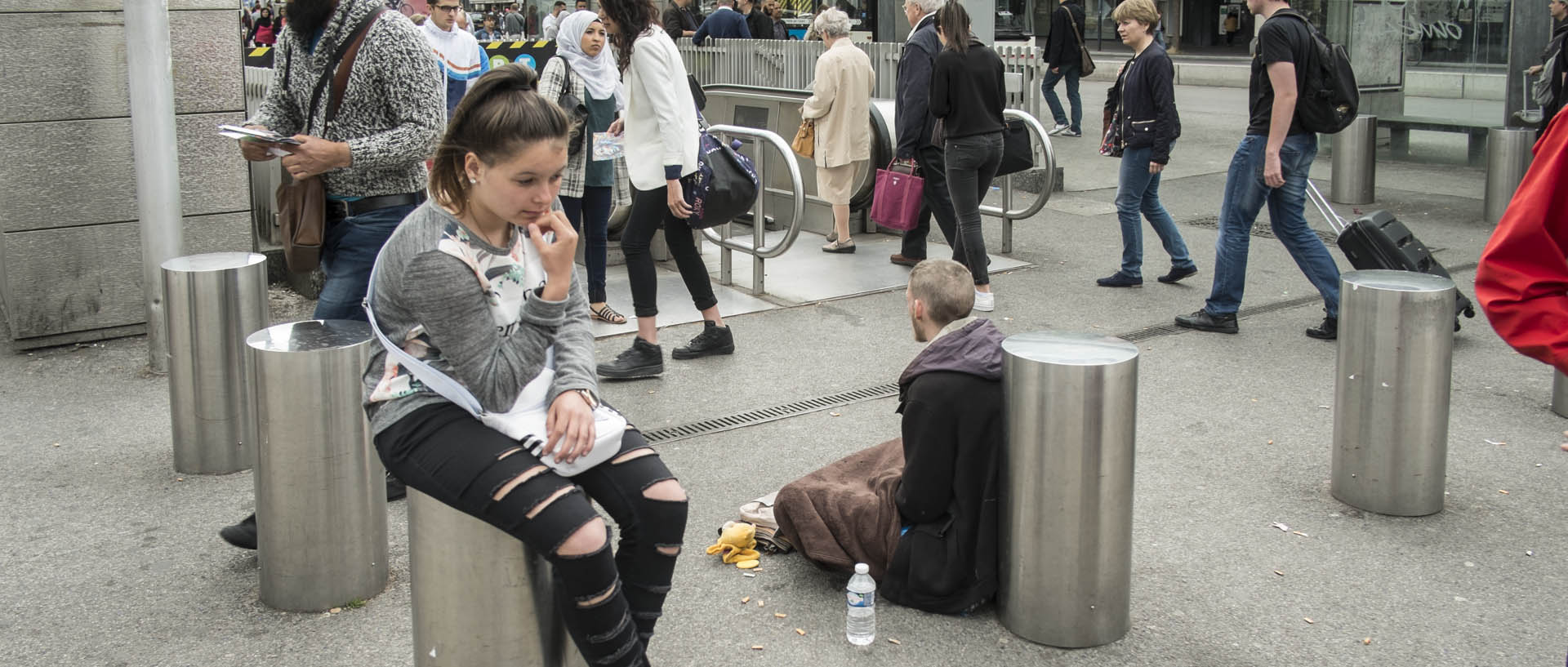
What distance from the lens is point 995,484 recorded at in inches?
144

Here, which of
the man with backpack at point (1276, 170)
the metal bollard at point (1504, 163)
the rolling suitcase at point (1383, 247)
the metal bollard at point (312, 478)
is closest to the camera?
the metal bollard at point (312, 478)

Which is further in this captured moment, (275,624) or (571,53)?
(571,53)

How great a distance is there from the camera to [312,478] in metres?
3.80

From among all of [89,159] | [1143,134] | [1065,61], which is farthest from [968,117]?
[1065,61]

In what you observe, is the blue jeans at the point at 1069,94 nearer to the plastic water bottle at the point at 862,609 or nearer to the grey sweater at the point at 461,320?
the plastic water bottle at the point at 862,609

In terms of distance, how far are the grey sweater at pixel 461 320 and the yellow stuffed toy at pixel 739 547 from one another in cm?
135

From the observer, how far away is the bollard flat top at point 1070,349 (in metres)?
3.50

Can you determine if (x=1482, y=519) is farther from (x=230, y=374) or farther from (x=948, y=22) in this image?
(x=230, y=374)

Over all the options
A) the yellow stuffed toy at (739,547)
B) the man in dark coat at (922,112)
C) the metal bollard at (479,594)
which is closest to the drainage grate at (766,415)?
the yellow stuffed toy at (739,547)

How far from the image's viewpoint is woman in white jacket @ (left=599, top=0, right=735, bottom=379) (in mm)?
5898

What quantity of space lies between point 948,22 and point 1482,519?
12.3ft

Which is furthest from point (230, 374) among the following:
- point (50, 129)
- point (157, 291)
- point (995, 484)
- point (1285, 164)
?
point (1285, 164)

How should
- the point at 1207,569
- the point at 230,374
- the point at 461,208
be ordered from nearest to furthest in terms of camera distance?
the point at 461,208, the point at 1207,569, the point at 230,374

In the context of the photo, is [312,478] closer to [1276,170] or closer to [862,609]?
[862,609]
